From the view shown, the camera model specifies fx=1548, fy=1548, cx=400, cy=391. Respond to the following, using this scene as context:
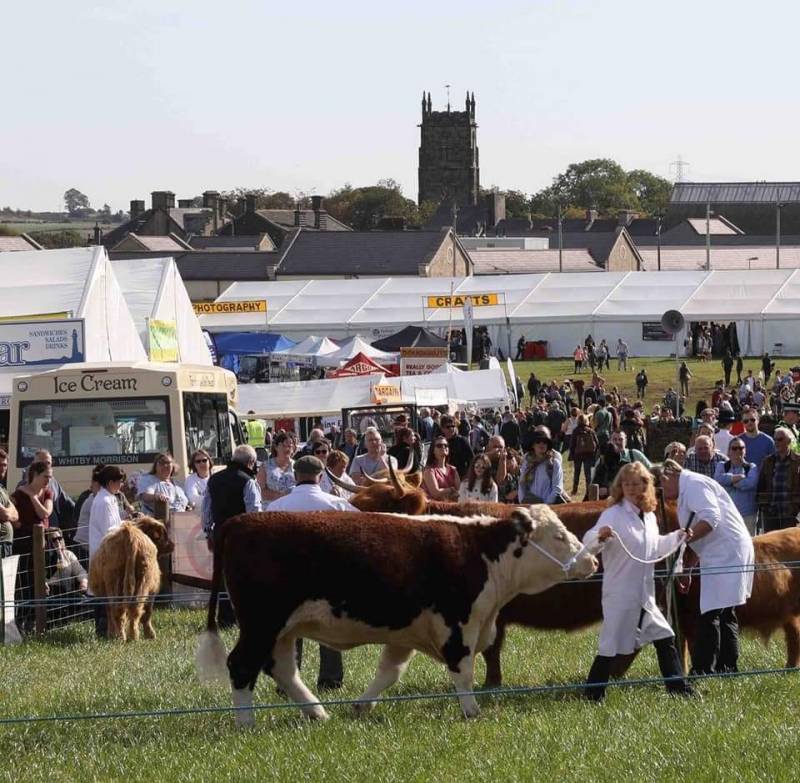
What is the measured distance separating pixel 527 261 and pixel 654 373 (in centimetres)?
5523

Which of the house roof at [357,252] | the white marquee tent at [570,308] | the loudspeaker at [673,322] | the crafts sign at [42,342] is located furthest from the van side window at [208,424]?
the house roof at [357,252]

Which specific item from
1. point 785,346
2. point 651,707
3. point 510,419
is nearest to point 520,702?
point 651,707

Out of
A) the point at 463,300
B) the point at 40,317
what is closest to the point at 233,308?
the point at 463,300

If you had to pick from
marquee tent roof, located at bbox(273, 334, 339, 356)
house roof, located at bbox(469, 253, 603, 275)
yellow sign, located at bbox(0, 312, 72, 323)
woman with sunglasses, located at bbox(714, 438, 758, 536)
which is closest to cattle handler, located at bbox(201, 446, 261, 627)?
woman with sunglasses, located at bbox(714, 438, 758, 536)

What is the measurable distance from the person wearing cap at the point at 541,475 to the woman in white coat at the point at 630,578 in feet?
22.1

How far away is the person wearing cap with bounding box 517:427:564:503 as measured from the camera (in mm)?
16953

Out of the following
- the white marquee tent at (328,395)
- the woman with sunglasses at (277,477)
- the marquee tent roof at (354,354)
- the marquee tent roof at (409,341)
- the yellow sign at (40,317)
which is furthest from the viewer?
the marquee tent roof at (409,341)

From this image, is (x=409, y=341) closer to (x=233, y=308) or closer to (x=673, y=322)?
(x=233, y=308)

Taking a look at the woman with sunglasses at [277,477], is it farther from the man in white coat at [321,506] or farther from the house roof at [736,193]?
the house roof at [736,193]

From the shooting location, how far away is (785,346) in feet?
211

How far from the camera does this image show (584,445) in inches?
1102

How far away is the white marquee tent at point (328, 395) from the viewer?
34.4 m

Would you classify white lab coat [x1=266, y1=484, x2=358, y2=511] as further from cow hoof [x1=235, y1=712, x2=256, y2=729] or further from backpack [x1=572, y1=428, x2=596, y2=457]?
backpack [x1=572, y1=428, x2=596, y2=457]

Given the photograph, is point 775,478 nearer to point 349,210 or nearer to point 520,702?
point 520,702
